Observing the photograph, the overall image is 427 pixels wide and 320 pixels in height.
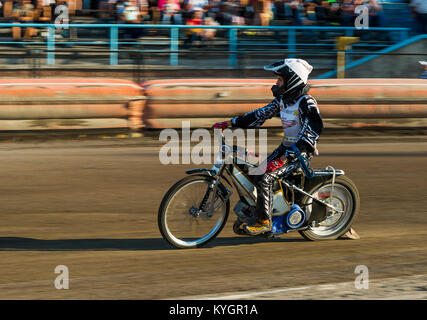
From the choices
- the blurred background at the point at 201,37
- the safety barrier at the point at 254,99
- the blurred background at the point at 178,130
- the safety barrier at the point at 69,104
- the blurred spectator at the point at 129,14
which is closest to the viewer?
the blurred background at the point at 178,130

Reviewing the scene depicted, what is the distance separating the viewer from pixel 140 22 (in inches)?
669

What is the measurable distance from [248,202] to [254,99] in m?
6.96

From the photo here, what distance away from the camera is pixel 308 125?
656 centimetres

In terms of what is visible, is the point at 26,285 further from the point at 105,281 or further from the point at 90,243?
the point at 90,243

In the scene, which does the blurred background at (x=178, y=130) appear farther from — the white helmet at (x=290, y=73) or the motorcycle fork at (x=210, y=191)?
the white helmet at (x=290, y=73)

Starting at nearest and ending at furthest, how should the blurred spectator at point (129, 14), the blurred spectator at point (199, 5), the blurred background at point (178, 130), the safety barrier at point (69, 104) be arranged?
the blurred background at point (178, 130), the safety barrier at point (69, 104), the blurred spectator at point (129, 14), the blurred spectator at point (199, 5)

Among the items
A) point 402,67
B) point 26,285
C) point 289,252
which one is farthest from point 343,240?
point 402,67

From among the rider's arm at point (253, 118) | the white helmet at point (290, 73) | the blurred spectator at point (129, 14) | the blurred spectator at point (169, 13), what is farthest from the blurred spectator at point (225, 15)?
the white helmet at point (290, 73)

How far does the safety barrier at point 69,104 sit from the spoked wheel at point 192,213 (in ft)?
21.9

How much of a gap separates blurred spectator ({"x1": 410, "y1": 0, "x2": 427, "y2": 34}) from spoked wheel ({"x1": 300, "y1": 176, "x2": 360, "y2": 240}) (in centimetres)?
1225

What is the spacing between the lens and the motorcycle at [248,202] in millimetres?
6484

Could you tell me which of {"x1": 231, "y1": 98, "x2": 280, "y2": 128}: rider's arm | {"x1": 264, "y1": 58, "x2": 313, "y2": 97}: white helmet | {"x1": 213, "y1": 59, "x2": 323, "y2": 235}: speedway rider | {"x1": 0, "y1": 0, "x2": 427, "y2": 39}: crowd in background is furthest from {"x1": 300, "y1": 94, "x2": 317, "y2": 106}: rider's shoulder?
{"x1": 0, "y1": 0, "x2": 427, "y2": 39}: crowd in background

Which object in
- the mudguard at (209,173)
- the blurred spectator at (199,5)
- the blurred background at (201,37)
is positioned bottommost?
the mudguard at (209,173)

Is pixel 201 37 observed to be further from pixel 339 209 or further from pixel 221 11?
pixel 339 209
